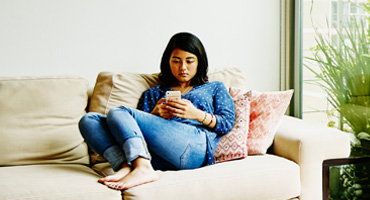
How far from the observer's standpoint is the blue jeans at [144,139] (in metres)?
1.65

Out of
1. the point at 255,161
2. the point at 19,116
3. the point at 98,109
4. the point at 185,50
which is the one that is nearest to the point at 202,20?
the point at 185,50

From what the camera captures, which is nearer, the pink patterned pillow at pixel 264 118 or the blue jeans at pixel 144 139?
the blue jeans at pixel 144 139

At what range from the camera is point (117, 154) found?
1670 millimetres

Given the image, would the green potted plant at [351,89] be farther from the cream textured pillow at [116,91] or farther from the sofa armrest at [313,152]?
the cream textured pillow at [116,91]

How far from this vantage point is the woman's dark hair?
83.4 inches

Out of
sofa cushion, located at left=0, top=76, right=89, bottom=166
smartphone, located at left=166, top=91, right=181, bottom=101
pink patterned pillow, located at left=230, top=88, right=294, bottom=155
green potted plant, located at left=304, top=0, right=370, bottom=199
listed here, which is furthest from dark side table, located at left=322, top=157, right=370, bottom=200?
sofa cushion, located at left=0, top=76, right=89, bottom=166

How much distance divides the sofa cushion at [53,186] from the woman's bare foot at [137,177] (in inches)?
1.2

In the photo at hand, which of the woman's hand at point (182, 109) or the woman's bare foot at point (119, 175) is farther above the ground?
the woman's hand at point (182, 109)

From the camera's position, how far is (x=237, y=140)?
77.0 inches

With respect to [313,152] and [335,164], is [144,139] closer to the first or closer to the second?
[313,152]

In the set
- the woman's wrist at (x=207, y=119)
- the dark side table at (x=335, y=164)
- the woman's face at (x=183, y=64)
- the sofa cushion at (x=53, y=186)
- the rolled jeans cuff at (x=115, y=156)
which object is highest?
the woman's face at (x=183, y=64)

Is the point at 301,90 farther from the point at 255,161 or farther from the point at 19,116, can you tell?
the point at 19,116

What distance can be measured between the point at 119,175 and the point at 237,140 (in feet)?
2.19

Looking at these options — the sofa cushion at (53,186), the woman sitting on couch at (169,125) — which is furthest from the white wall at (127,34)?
the sofa cushion at (53,186)
